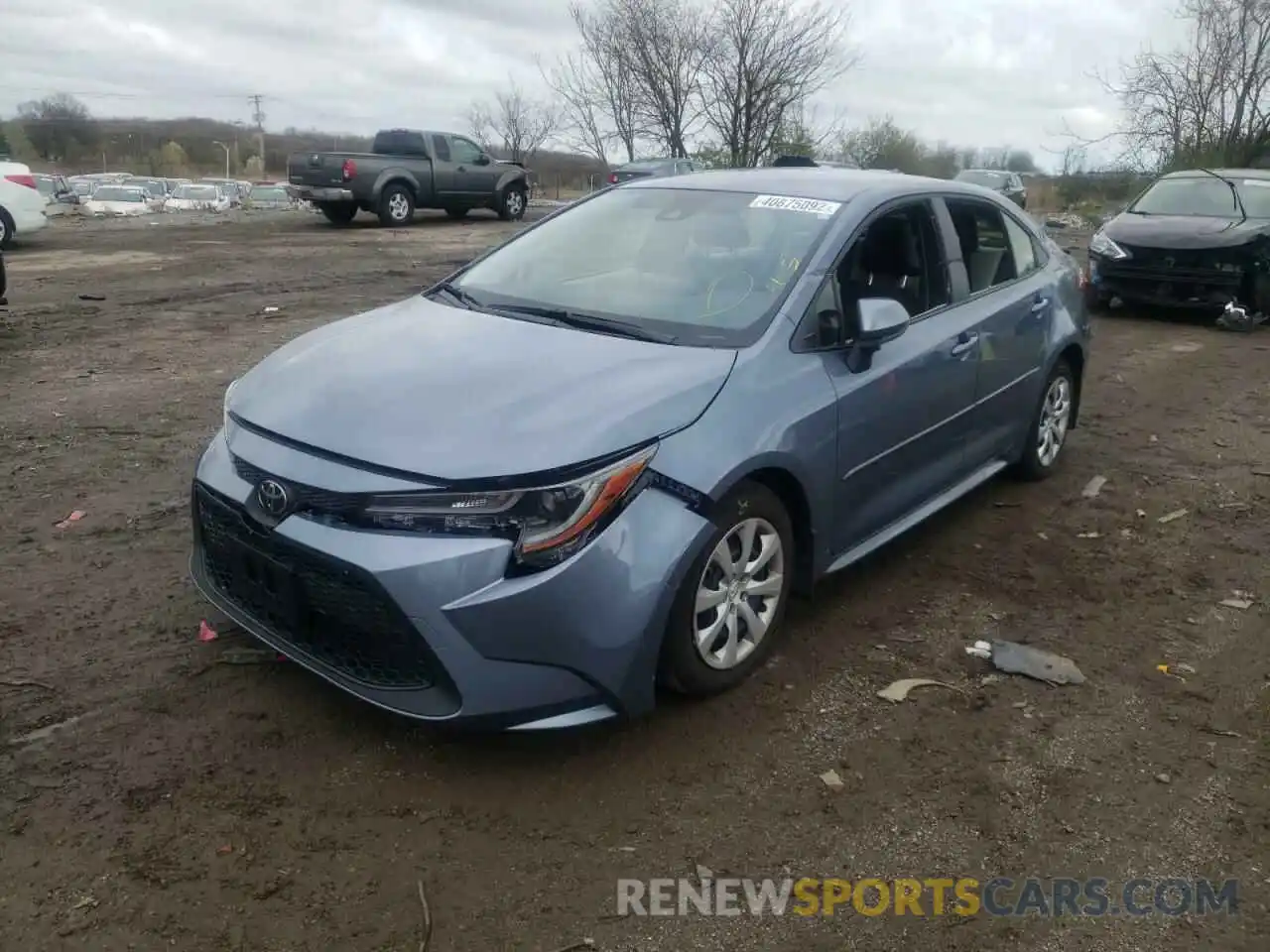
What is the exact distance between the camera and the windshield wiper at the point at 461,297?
4034 millimetres

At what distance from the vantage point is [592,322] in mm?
3689

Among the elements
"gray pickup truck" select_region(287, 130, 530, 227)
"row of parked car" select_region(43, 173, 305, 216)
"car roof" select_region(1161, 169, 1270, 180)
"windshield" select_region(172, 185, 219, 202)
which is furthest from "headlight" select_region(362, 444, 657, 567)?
"windshield" select_region(172, 185, 219, 202)

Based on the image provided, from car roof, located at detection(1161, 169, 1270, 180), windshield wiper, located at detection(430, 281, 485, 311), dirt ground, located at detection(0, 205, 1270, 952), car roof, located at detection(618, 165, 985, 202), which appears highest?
car roof, located at detection(1161, 169, 1270, 180)

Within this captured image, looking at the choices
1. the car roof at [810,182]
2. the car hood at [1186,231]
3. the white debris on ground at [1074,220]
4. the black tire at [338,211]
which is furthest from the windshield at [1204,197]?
the black tire at [338,211]

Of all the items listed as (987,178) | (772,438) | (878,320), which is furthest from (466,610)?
(987,178)

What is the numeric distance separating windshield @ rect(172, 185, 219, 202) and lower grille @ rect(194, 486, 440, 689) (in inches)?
1548

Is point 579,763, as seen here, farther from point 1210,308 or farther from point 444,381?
point 1210,308

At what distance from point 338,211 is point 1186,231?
49.0 ft

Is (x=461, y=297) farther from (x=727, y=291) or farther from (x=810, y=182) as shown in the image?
(x=810, y=182)

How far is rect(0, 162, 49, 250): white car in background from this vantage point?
1431 centimetres

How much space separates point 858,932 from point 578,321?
2191mm

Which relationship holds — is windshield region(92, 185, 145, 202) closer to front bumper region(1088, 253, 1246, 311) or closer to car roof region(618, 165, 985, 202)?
front bumper region(1088, 253, 1246, 311)

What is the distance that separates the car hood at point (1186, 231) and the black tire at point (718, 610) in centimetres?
872

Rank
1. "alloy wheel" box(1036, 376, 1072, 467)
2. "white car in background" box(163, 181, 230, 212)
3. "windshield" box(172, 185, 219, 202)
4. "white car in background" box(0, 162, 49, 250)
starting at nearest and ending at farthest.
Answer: "alloy wheel" box(1036, 376, 1072, 467) → "white car in background" box(0, 162, 49, 250) → "white car in background" box(163, 181, 230, 212) → "windshield" box(172, 185, 219, 202)
